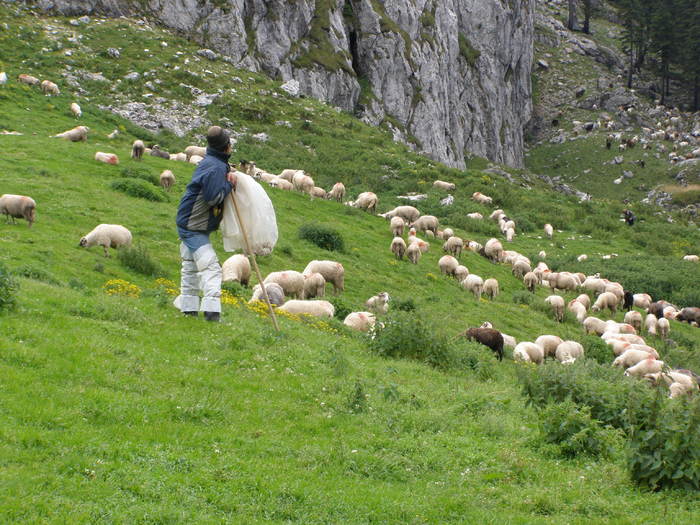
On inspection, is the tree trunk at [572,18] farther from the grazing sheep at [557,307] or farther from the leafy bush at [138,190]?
the leafy bush at [138,190]

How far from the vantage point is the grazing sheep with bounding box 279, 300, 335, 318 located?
15.4 m

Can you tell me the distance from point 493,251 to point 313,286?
15.1 metres

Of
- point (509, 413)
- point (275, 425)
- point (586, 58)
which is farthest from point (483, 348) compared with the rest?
point (586, 58)

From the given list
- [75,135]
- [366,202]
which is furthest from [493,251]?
[75,135]

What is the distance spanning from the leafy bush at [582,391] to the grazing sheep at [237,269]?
9.62 m

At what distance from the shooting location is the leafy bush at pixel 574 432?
302 inches

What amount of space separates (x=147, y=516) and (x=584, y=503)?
4.09 metres

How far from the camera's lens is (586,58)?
10831cm

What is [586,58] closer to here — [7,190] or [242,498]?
[7,190]

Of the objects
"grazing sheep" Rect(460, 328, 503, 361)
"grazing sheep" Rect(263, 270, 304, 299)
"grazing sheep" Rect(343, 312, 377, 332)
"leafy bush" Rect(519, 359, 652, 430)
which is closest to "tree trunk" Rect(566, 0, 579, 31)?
"grazing sheep" Rect(460, 328, 503, 361)

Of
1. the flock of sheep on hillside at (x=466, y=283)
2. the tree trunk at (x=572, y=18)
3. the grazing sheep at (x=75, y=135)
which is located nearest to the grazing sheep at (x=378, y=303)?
the flock of sheep on hillside at (x=466, y=283)

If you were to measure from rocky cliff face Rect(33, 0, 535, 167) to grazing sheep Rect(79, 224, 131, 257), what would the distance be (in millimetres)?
32447

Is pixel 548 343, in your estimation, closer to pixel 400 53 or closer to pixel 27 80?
pixel 27 80

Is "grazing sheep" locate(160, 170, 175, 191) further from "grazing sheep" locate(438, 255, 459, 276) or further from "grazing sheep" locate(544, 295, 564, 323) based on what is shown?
"grazing sheep" locate(544, 295, 564, 323)
